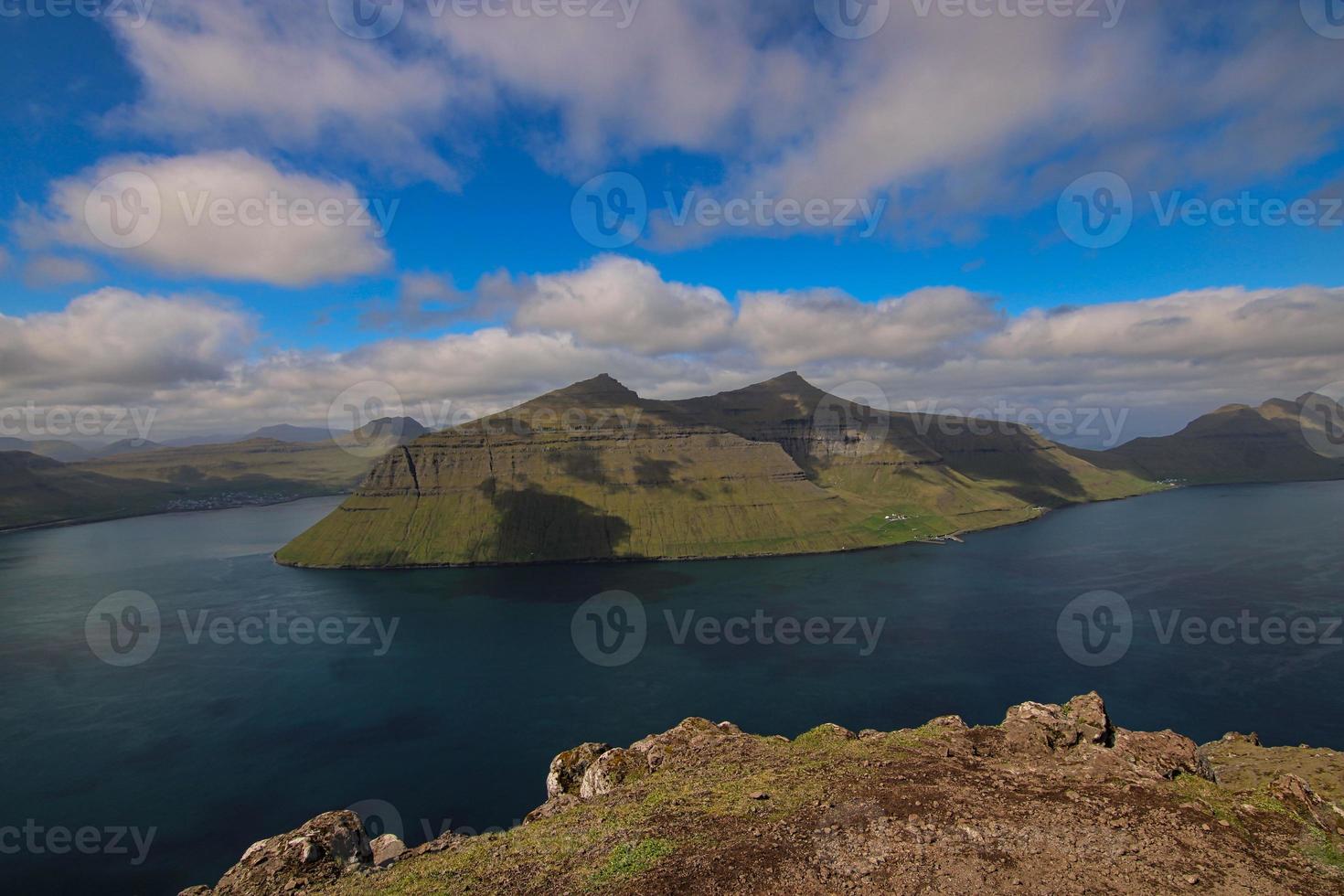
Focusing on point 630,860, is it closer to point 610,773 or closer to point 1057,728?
point 610,773

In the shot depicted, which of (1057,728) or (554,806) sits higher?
(1057,728)

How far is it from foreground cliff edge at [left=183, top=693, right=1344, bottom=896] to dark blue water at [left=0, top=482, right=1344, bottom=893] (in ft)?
139

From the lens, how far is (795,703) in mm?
87125

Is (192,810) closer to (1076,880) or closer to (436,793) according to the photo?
(436,793)

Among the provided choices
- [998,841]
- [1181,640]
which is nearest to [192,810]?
[998,841]

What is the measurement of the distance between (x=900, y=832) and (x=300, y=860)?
80.6ft

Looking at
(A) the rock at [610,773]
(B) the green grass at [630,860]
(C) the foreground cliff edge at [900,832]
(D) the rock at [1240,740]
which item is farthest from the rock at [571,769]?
(D) the rock at [1240,740]

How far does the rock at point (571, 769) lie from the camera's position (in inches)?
1325

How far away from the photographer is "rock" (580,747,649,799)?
1222 inches

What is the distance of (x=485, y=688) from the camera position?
98438 millimetres

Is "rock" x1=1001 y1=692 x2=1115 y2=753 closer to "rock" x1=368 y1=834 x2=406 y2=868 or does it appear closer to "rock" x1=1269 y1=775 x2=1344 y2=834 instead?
"rock" x1=1269 y1=775 x2=1344 y2=834

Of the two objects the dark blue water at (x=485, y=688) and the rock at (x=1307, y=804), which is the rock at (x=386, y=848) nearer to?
the dark blue water at (x=485, y=688)

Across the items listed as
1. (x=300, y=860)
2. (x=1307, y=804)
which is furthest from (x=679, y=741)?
(x=1307, y=804)

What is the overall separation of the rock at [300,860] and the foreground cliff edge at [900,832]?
0.07 meters
